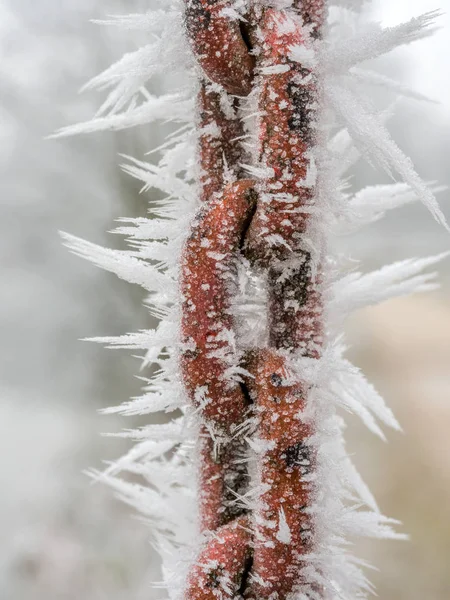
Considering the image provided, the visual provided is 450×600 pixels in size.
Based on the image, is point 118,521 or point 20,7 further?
point 118,521

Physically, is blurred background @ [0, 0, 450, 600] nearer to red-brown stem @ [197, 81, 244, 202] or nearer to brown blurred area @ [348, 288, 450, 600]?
brown blurred area @ [348, 288, 450, 600]

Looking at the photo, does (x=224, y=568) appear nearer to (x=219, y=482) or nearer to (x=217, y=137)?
(x=219, y=482)

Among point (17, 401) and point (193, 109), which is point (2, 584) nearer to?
point (17, 401)

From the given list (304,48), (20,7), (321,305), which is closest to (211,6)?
(304,48)

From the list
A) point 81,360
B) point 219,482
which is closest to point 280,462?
point 219,482

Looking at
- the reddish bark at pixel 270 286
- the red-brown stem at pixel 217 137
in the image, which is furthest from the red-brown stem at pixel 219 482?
the red-brown stem at pixel 217 137

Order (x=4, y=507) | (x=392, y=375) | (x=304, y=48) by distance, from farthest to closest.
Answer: (x=392, y=375) → (x=4, y=507) → (x=304, y=48)

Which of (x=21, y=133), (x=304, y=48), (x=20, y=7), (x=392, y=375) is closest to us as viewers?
(x=304, y=48)

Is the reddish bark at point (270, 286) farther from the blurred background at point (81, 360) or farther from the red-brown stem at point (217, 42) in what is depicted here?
the blurred background at point (81, 360)
